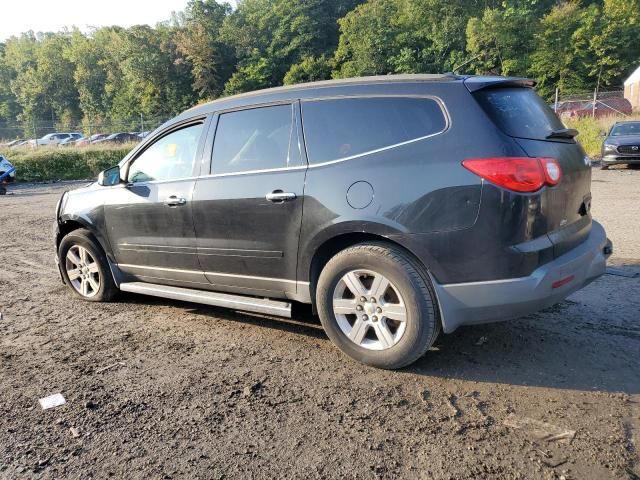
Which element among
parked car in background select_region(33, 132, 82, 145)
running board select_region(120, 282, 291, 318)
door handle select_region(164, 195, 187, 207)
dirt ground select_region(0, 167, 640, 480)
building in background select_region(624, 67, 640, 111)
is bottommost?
A: dirt ground select_region(0, 167, 640, 480)

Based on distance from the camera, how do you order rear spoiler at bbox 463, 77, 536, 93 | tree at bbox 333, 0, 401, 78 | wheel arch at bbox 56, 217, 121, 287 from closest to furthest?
1. rear spoiler at bbox 463, 77, 536, 93
2. wheel arch at bbox 56, 217, 121, 287
3. tree at bbox 333, 0, 401, 78

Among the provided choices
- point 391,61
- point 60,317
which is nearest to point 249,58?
point 391,61

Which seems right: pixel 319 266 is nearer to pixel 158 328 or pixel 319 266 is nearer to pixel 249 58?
pixel 158 328

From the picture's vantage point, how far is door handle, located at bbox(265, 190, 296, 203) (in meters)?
3.68


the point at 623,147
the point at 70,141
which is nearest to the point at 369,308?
the point at 623,147

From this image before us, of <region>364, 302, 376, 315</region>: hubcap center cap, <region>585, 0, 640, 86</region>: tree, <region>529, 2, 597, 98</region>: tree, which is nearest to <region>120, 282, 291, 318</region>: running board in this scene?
<region>364, 302, 376, 315</region>: hubcap center cap

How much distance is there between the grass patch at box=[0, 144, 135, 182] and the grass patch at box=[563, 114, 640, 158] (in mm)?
21003

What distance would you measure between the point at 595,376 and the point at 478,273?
103 cm

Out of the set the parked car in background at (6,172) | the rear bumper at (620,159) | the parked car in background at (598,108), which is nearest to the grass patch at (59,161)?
the parked car in background at (6,172)

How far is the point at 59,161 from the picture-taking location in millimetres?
24984

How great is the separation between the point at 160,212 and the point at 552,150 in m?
3.06

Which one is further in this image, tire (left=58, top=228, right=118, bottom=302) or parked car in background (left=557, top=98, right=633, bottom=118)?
parked car in background (left=557, top=98, right=633, bottom=118)

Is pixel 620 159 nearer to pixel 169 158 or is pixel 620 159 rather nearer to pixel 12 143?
pixel 169 158

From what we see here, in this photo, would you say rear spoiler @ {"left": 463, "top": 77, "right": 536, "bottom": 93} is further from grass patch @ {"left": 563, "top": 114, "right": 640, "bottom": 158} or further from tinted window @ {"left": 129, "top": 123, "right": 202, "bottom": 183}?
grass patch @ {"left": 563, "top": 114, "right": 640, "bottom": 158}
